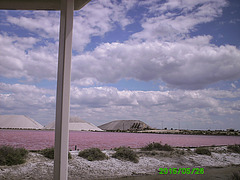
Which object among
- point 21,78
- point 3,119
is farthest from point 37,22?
point 3,119

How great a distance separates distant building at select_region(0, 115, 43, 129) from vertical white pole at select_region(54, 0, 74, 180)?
46219 millimetres

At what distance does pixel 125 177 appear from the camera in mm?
7113

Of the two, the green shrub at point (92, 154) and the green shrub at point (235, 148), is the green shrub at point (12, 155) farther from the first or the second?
the green shrub at point (235, 148)

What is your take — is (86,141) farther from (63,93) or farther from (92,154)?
(63,93)

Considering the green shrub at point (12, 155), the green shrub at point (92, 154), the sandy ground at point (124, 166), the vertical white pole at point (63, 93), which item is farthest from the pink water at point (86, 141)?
the vertical white pole at point (63, 93)

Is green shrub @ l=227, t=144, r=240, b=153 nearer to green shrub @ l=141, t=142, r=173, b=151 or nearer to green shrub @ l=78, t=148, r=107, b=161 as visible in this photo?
green shrub @ l=141, t=142, r=173, b=151

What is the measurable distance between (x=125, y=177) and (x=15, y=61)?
589 cm

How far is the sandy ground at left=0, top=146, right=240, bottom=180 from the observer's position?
6.32m

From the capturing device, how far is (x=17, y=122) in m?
48.4

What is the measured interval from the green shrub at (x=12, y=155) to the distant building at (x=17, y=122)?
41.9 meters

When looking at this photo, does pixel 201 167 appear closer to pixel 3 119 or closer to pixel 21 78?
pixel 21 78

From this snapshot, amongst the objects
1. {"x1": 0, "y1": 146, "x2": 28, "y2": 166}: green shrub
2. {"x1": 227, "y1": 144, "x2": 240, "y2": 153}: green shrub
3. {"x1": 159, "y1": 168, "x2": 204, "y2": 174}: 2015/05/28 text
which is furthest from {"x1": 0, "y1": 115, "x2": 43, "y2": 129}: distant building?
{"x1": 159, "y1": 168, "x2": 204, "y2": 174}: 2015/05/28 text

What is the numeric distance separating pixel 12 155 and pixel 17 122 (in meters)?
45.3

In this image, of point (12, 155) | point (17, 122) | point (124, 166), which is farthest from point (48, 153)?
point (17, 122)
